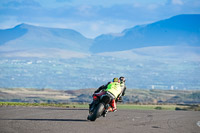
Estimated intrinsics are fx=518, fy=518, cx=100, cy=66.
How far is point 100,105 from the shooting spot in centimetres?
1712

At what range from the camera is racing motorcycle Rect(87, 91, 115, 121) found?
17.0 metres

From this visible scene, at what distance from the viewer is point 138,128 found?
15.1 m

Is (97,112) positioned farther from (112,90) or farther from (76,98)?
(76,98)

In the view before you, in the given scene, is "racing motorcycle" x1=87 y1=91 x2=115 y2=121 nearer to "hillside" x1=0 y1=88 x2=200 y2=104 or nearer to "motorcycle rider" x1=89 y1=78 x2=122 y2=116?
"motorcycle rider" x1=89 y1=78 x2=122 y2=116

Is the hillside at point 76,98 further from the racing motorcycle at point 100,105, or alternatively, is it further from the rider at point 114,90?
the racing motorcycle at point 100,105

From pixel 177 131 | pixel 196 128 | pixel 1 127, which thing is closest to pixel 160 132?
pixel 177 131

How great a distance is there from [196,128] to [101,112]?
10.7ft

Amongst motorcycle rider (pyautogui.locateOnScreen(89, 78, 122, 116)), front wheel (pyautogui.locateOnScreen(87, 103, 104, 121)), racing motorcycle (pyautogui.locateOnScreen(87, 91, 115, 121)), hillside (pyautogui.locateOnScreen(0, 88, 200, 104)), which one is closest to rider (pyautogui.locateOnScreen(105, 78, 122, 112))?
motorcycle rider (pyautogui.locateOnScreen(89, 78, 122, 116))

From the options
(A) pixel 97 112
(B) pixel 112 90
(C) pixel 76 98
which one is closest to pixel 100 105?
(A) pixel 97 112

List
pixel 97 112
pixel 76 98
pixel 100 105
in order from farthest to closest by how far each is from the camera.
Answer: pixel 76 98, pixel 100 105, pixel 97 112

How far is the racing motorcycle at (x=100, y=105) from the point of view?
1700 centimetres

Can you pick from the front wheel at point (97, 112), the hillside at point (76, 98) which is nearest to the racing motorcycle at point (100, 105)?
the front wheel at point (97, 112)

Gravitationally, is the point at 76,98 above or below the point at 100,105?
above

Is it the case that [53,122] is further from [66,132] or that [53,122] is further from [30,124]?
[66,132]
